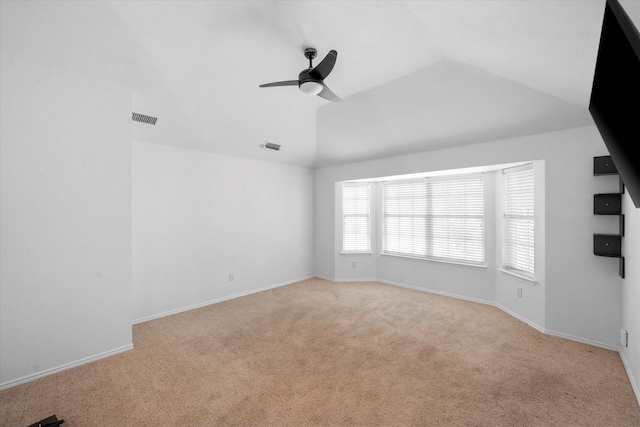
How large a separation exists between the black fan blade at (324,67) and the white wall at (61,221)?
2.23m

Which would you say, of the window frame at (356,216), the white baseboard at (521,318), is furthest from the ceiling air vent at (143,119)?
the white baseboard at (521,318)

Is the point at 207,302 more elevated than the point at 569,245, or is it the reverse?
the point at 569,245

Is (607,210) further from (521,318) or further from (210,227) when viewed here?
(210,227)

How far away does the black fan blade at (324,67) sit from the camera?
2.23 meters

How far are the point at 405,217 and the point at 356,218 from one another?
1.04m

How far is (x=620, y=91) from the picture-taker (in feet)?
2.43

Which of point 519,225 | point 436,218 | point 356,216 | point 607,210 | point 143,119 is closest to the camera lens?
point 607,210

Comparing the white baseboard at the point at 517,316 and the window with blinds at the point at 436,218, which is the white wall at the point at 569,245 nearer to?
the white baseboard at the point at 517,316

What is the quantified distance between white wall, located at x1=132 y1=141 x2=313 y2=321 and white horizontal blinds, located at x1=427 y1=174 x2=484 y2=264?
266 centimetres

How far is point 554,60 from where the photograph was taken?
244 centimetres

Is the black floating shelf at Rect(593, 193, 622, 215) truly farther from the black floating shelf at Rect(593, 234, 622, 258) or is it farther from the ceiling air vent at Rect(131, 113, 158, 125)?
the ceiling air vent at Rect(131, 113, 158, 125)

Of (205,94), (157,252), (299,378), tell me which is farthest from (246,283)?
(205,94)

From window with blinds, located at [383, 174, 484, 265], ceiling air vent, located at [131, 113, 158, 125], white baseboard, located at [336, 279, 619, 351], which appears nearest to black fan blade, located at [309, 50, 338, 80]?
ceiling air vent, located at [131, 113, 158, 125]

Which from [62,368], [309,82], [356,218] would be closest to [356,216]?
[356,218]
